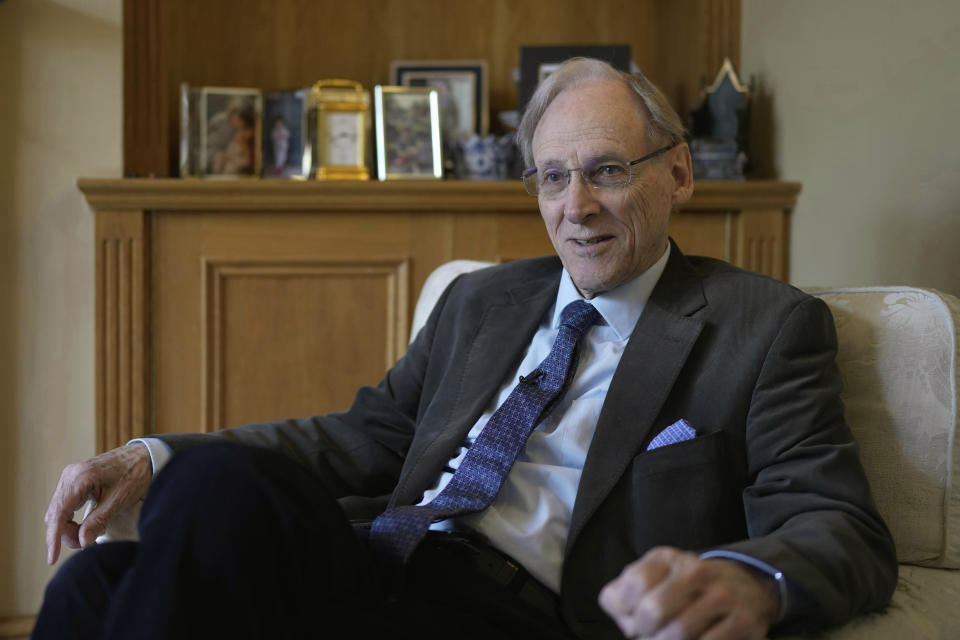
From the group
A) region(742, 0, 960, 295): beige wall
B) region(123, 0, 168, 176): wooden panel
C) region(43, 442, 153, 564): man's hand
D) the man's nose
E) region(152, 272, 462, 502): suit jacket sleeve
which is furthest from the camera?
region(123, 0, 168, 176): wooden panel

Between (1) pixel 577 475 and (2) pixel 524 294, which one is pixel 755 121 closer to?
(2) pixel 524 294

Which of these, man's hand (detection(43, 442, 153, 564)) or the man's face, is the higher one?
the man's face

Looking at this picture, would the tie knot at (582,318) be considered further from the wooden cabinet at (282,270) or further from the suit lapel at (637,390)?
the wooden cabinet at (282,270)

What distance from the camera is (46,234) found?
2412 mm

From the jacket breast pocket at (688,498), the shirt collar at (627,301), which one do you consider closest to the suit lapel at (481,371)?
the shirt collar at (627,301)

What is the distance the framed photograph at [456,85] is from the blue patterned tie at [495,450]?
134 centimetres

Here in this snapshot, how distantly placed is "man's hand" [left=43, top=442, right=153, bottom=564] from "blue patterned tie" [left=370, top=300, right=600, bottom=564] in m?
0.38

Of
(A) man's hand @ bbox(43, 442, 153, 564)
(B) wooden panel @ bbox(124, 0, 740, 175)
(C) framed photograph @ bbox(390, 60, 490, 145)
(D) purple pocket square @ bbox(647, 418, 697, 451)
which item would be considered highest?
(B) wooden panel @ bbox(124, 0, 740, 175)

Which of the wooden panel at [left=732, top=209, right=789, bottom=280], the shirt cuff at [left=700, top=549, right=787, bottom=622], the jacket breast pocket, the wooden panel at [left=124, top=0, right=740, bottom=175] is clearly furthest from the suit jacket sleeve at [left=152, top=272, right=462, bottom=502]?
the wooden panel at [left=124, top=0, right=740, bottom=175]

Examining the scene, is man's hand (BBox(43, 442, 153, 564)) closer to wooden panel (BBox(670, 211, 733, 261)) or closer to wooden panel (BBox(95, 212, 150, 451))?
wooden panel (BBox(95, 212, 150, 451))

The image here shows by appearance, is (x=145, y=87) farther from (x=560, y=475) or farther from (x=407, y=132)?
(x=560, y=475)

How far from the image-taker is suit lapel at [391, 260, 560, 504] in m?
1.48

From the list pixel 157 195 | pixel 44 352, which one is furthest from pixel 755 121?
pixel 44 352

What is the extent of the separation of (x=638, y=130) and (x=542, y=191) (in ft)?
0.58
